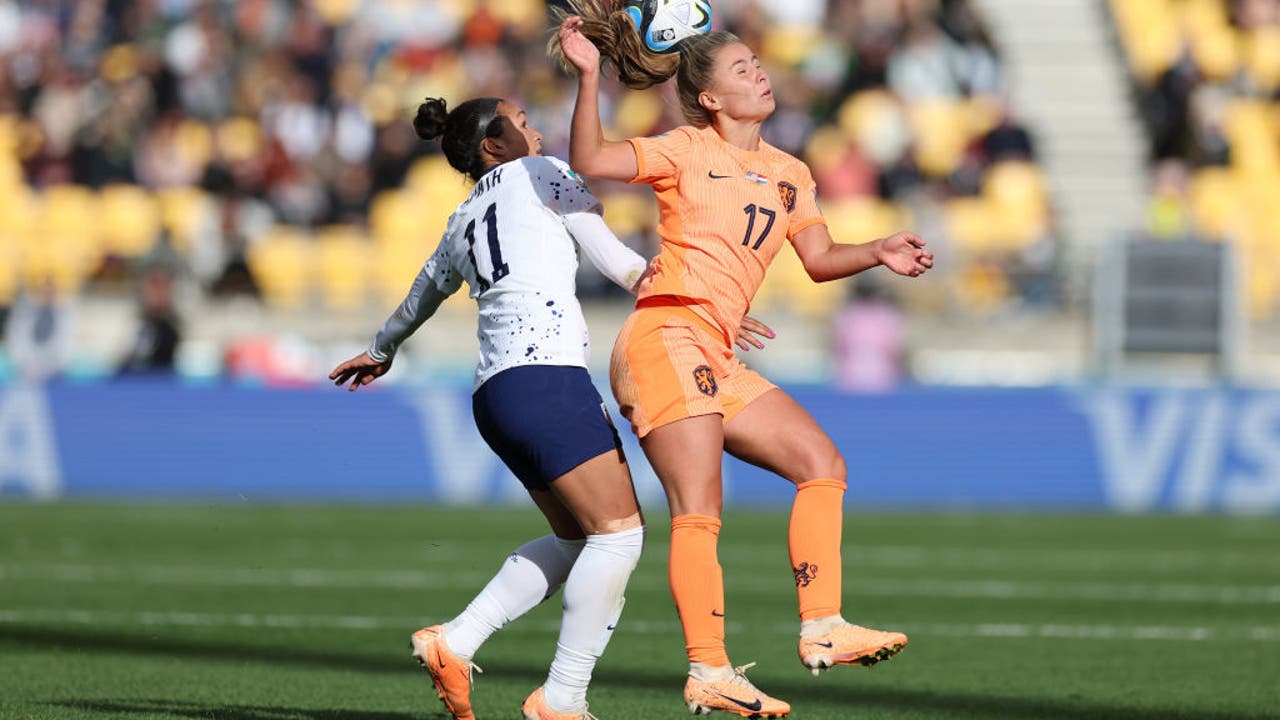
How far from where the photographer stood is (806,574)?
5949 mm

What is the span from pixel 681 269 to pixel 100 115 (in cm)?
1752

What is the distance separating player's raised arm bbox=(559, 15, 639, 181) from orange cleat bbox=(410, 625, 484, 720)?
4.80ft

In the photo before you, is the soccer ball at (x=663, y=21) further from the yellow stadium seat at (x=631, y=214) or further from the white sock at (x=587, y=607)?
the yellow stadium seat at (x=631, y=214)

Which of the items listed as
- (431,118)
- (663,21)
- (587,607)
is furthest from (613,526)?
(663,21)

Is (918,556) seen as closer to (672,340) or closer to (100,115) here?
(672,340)

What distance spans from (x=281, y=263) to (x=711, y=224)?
14.9 m

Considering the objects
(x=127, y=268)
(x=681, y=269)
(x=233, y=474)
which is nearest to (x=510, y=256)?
(x=681, y=269)

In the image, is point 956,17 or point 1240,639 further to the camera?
point 956,17

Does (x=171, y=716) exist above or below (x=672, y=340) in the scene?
below

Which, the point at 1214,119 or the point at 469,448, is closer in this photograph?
the point at 469,448

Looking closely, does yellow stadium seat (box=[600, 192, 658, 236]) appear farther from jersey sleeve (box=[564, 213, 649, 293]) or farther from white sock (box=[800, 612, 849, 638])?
white sock (box=[800, 612, 849, 638])

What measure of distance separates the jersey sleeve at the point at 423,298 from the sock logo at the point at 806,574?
136cm

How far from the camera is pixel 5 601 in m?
10.0

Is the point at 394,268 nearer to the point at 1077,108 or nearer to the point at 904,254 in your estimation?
the point at 1077,108
